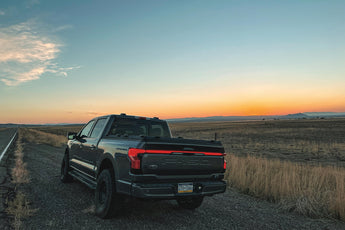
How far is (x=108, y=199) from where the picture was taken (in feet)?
15.0

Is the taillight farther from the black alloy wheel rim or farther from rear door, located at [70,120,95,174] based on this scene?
rear door, located at [70,120,95,174]

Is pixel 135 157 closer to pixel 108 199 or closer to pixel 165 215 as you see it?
pixel 108 199

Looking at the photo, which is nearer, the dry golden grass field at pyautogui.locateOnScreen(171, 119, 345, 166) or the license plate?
the license plate

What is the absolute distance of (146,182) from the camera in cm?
412

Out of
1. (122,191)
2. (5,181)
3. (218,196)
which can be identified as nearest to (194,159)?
(122,191)

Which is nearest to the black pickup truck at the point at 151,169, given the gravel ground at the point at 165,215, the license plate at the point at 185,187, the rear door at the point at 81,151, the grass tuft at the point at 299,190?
the license plate at the point at 185,187

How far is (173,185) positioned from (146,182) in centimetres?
43

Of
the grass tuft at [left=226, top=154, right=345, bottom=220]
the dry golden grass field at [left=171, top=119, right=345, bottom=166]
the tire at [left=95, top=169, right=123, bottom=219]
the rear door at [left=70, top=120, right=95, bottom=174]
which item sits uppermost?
the rear door at [left=70, top=120, right=95, bottom=174]

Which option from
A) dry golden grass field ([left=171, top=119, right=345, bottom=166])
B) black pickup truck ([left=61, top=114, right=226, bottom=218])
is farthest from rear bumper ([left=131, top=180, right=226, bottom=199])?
dry golden grass field ([left=171, top=119, right=345, bottom=166])

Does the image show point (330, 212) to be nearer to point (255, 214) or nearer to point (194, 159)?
point (255, 214)

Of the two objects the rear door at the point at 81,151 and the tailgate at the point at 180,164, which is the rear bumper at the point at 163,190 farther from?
the rear door at the point at 81,151

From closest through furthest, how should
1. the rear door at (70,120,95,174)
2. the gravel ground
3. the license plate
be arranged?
the license plate → the gravel ground → the rear door at (70,120,95,174)

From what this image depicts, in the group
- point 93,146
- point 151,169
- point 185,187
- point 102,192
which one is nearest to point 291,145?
point 93,146

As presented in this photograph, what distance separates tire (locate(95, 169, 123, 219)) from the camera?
14.8ft
